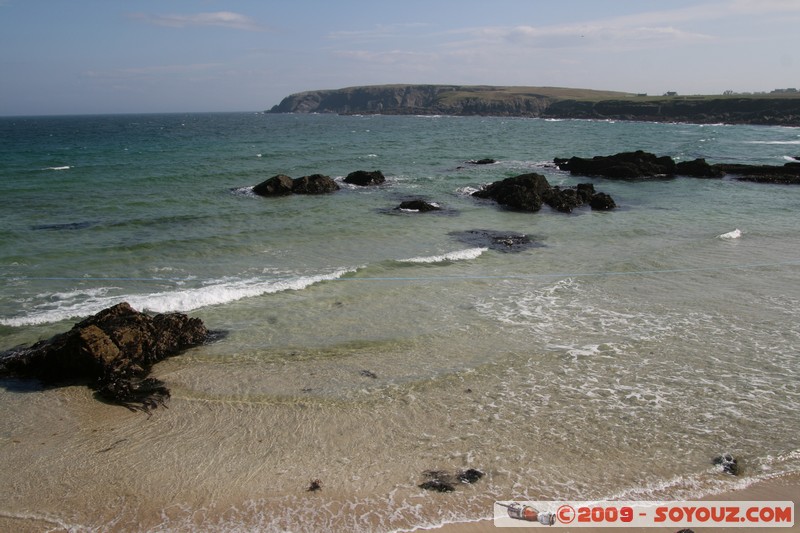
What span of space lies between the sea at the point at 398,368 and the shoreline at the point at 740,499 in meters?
0.12

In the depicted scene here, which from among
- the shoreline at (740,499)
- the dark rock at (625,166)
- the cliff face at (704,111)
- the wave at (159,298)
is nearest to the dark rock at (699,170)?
the dark rock at (625,166)

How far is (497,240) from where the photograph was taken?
2006 cm

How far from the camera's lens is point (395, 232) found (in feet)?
71.3

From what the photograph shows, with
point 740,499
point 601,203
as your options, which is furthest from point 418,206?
point 740,499

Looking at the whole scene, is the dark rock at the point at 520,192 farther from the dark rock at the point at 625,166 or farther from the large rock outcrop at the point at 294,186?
the dark rock at the point at 625,166

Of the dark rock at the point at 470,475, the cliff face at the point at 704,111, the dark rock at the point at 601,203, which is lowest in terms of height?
the dark rock at the point at 470,475

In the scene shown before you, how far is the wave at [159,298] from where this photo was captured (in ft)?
42.4

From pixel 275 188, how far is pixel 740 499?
89.3 feet

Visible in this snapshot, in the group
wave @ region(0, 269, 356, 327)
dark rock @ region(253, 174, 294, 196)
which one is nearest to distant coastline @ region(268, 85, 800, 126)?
dark rock @ region(253, 174, 294, 196)

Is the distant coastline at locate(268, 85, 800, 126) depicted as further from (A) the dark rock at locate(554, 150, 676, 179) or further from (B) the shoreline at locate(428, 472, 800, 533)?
(B) the shoreline at locate(428, 472, 800, 533)

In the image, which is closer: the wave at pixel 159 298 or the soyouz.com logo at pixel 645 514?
the soyouz.com logo at pixel 645 514

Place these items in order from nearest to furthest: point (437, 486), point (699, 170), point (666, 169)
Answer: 1. point (437, 486)
2. point (699, 170)
3. point (666, 169)

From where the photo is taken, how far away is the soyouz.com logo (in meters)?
6.30

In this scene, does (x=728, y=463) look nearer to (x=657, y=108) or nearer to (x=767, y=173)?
(x=767, y=173)
